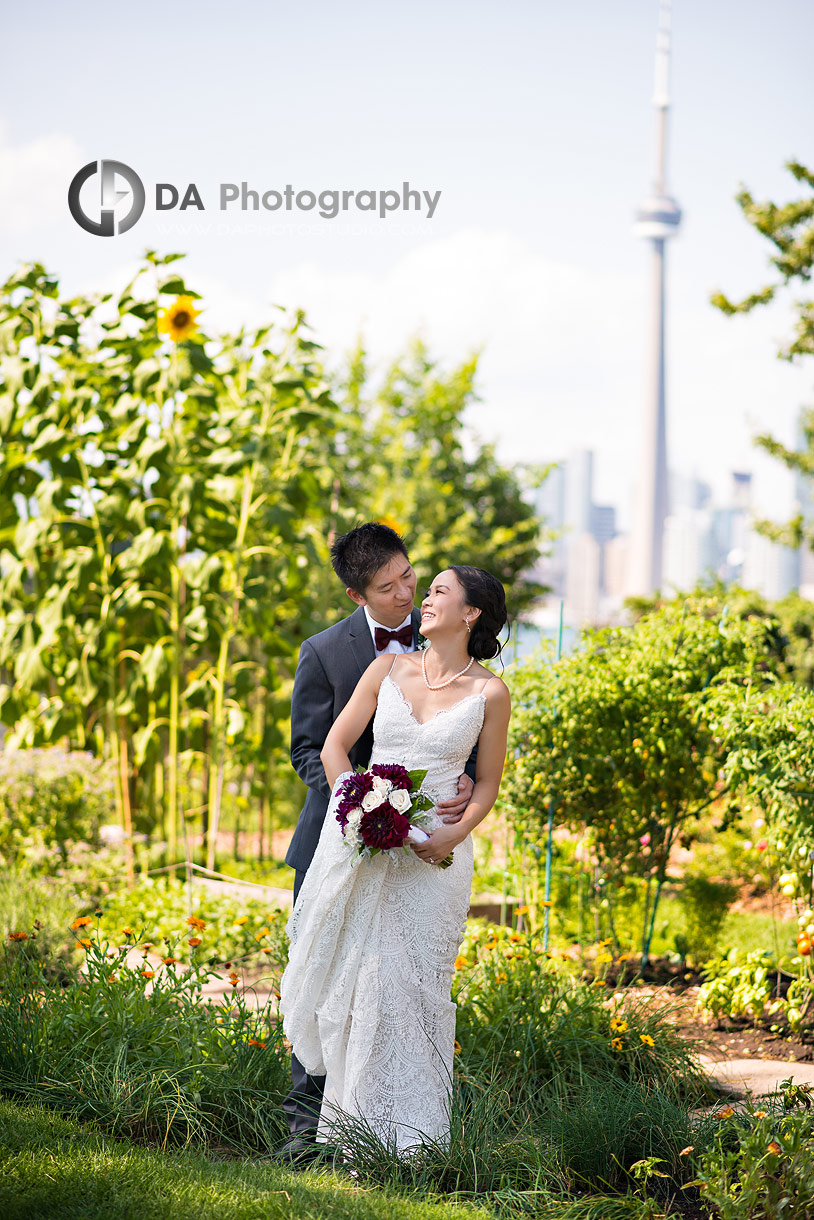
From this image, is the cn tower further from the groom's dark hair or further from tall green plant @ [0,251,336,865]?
the groom's dark hair

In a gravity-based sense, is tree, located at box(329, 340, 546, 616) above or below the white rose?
above

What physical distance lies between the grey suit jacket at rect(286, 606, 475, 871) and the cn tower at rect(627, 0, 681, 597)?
4281 inches

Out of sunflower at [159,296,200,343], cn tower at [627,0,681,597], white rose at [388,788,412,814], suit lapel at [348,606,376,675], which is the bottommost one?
white rose at [388,788,412,814]

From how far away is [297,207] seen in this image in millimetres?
5801

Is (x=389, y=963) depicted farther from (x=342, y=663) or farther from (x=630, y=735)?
(x=630, y=735)

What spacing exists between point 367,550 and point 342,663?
38cm

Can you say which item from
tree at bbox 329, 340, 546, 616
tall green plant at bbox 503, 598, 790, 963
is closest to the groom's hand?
tall green plant at bbox 503, 598, 790, 963

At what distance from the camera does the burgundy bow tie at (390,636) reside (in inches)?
123

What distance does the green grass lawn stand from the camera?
2268mm

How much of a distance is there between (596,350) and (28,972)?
663 feet

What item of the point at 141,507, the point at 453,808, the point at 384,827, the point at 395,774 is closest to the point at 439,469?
the point at 141,507

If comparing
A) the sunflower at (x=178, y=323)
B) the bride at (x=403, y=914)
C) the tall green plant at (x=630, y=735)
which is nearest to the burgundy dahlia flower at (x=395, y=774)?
the bride at (x=403, y=914)

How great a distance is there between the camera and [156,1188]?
2.38 m

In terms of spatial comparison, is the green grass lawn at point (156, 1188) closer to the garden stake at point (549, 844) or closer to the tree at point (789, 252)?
the garden stake at point (549, 844)
